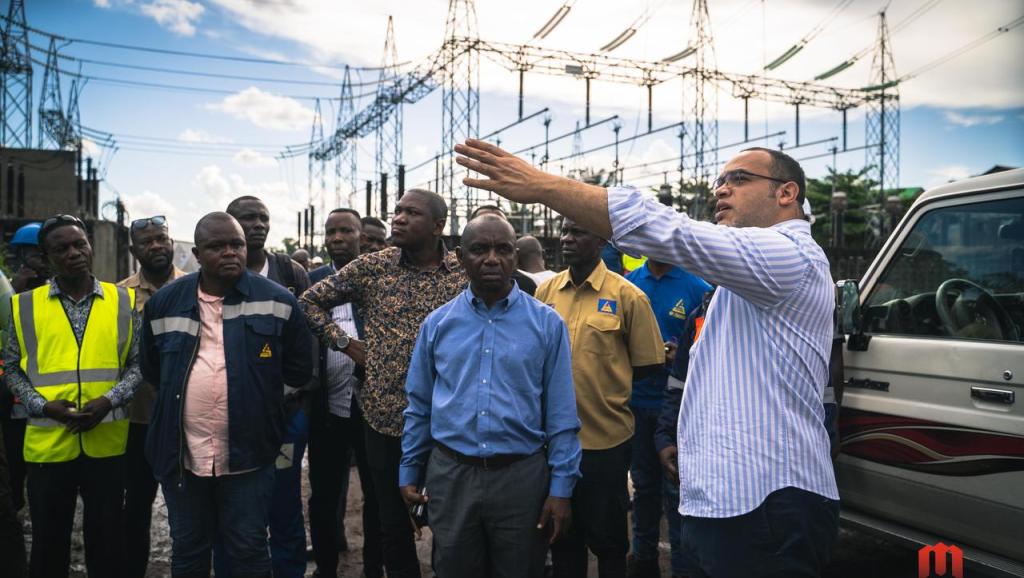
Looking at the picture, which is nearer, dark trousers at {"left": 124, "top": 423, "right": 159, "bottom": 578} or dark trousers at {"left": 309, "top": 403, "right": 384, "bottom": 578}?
dark trousers at {"left": 124, "top": 423, "right": 159, "bottom": 578}

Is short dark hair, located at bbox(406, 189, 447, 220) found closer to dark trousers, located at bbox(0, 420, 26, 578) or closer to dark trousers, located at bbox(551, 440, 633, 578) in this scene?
dark trousers, located at bbox(551, 440, 633, 578)

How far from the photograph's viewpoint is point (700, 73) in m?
27.1

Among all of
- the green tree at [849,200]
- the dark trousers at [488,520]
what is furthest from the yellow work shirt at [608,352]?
the green tree at [849,200]

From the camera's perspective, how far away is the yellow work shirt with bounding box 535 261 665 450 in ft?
11.4

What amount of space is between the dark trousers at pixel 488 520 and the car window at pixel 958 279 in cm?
218

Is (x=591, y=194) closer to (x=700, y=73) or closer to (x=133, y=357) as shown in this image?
(x=133, y=357)

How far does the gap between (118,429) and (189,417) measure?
0.80 meters

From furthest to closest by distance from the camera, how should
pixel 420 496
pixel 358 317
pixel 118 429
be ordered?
pixel 358 317
pixel 118 429
pixel 420 496

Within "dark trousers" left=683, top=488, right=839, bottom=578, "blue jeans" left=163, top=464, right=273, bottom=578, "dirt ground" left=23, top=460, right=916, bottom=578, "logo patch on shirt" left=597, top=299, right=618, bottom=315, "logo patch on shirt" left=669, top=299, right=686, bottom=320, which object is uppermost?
"logo patch on shirt" left=597, top=299, right=618, bottom=315

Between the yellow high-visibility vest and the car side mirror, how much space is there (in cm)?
382

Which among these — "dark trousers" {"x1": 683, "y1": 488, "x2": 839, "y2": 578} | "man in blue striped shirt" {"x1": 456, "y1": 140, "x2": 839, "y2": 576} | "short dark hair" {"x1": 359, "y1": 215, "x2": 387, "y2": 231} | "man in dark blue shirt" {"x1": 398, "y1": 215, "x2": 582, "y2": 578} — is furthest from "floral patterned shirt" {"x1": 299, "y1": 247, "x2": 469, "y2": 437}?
"short dark hair" {"x1": 359, "y1": 215, "x2": 387, "y2": 231}

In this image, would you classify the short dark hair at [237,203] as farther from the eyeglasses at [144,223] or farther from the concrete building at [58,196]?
the concrete building at [58,196]

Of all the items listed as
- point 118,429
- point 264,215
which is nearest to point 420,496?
point 118,429

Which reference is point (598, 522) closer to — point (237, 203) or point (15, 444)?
point (237, 203)
